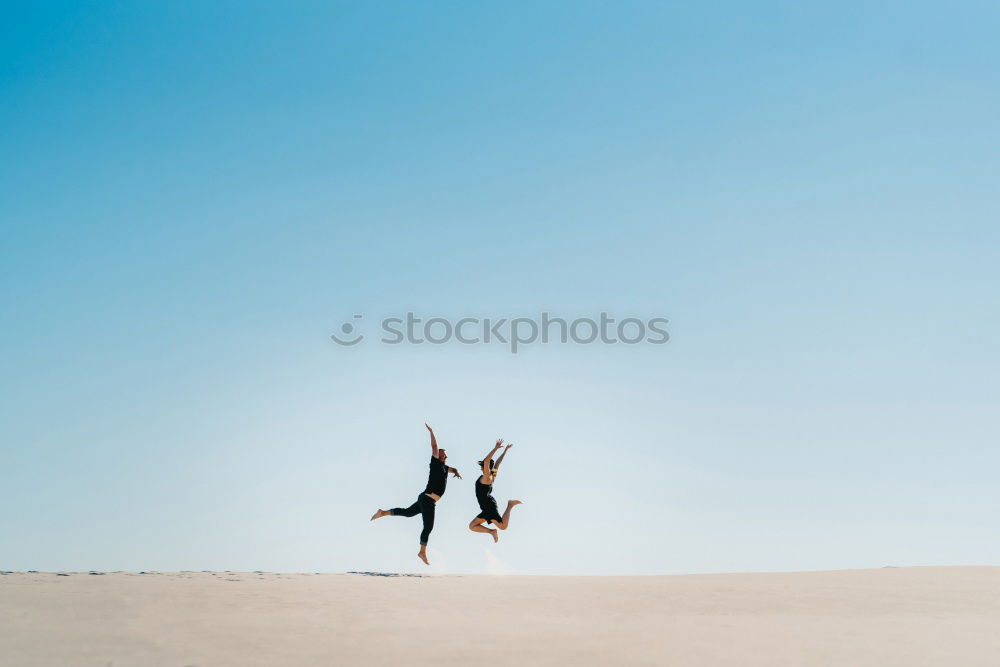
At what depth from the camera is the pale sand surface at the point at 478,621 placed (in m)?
12.4

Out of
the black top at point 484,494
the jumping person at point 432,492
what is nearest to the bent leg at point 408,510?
the jumping person at point 432,492

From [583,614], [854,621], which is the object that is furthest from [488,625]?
[854,621]

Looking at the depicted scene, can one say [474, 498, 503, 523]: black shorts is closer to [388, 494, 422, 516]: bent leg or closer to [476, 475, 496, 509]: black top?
[476, 475, 496, 509]: black top

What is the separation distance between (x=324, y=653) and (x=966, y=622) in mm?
11873

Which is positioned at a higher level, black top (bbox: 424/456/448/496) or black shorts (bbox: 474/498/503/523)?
black top (bbox: 424/456/448/496)

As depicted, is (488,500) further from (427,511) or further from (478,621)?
(478,621)

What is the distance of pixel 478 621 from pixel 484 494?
9.25 ft

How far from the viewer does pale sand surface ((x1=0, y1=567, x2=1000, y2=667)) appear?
1242 centimetres

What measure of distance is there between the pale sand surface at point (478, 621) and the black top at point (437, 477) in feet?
7.29

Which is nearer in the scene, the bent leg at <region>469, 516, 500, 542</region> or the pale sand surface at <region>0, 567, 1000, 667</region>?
the pale sand surface at <region>0, 567, 1000, 667</region>

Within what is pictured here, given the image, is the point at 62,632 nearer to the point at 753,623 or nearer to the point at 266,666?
the point at 266,666

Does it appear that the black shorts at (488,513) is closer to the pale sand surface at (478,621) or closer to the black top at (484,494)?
the black top at (484,494)

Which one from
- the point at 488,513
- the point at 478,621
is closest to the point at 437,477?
the point at 488,513

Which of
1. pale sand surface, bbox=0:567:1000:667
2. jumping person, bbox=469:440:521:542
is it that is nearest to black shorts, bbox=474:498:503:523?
jumping person, bbox=469:440:521:542
